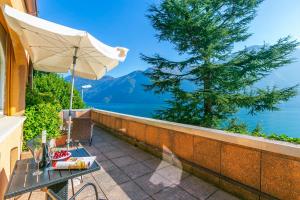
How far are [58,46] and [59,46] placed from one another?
2 centimetres

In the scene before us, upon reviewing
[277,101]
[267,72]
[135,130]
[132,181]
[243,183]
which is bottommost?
[132,181]

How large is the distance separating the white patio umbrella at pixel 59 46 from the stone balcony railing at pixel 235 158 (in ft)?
7.27

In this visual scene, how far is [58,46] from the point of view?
351 centimetres

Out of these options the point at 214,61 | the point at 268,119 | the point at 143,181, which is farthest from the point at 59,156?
the point at 268,119

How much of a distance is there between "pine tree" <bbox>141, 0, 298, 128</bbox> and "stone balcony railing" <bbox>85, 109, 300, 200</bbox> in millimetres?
5802

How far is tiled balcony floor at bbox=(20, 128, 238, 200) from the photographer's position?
2852 millimetres

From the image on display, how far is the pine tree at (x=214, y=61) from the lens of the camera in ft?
32.2

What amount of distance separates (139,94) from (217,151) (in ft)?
609

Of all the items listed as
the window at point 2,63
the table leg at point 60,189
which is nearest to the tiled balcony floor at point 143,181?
the table leg at point 60,189

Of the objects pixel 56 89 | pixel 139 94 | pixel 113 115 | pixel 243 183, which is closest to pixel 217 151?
pixel 243 183

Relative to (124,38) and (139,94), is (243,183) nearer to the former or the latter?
(124,38)

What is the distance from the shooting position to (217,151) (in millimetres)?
3189

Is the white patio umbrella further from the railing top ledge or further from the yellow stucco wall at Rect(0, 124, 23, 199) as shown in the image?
the railing top ledge

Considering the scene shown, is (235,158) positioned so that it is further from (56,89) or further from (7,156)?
(56,89)
